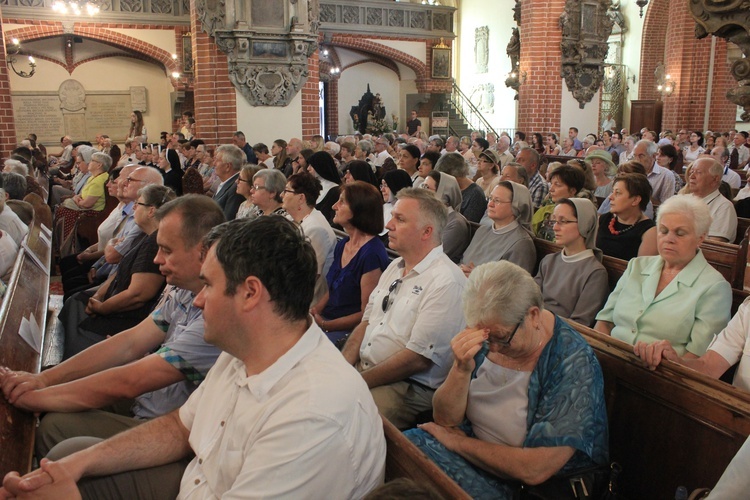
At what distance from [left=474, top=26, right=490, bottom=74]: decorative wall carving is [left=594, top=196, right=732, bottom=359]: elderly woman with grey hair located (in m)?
19.5

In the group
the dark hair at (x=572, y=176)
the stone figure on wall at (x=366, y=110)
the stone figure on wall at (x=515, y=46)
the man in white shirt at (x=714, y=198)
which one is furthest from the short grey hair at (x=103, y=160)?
the stone figure on wall at (x=366, y=110)

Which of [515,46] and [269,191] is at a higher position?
[515,46]

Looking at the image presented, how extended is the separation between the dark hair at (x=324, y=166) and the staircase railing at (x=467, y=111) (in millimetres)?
14469

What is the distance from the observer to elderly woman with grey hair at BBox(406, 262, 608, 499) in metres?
2.10

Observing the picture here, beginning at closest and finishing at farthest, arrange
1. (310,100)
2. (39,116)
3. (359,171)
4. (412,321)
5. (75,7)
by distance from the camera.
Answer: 1. (412,321)
2. (359,171)
3. (310,100)
4. (75,7)
5. (39,116)

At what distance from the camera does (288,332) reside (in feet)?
5.90

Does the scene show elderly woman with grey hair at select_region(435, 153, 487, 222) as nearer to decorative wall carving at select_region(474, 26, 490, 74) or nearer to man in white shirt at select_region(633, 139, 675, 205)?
man in white shirt at select_region(633, 139, 675, 205)

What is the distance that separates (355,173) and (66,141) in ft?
39.3

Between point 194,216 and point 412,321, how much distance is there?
1067mm

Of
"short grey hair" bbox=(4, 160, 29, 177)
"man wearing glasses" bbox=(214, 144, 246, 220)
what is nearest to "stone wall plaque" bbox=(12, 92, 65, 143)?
"short grey hair" bbox=(4, 160, 29, 177)

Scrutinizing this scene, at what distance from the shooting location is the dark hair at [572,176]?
5.27 meters

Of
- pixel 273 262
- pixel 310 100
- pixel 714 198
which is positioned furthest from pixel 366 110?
pixel 273 262

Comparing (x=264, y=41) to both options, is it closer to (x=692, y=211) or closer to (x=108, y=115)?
(x=692, y=211)

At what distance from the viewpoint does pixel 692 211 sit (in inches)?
120
